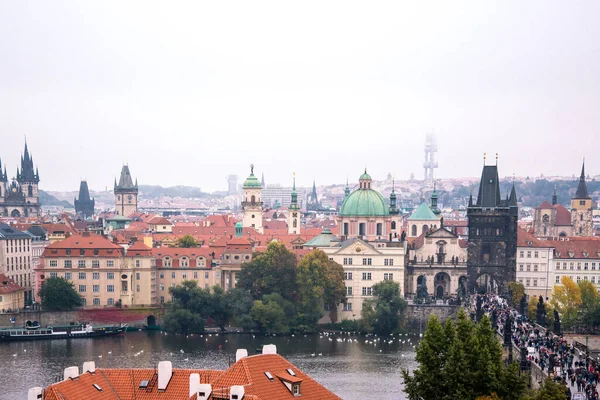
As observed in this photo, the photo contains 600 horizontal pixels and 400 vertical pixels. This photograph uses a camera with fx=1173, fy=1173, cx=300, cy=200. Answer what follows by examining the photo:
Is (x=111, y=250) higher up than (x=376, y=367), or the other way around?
(x=111, y=250)

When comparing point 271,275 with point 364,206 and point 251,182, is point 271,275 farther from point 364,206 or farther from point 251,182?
point 251,182

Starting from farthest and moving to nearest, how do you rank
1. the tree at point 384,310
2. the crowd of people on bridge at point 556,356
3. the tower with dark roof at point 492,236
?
the tower with dark roof at point 492,236 < the tree at point 384,310 < the crowd of people on bridge at point 556,356

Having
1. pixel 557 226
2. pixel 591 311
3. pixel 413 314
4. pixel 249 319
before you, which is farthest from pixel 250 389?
pixel 557 226

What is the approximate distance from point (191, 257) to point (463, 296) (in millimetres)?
28369

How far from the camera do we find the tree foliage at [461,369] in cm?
4550

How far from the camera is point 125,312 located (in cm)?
10906

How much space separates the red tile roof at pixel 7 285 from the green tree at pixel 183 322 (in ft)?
52.3

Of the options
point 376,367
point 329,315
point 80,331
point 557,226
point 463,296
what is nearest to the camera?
point 376,367

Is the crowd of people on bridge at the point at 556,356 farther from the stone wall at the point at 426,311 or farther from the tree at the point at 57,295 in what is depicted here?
the tree at the point at 57,295

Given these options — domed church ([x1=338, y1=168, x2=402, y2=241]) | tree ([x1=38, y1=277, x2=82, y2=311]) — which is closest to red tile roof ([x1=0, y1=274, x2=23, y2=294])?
tree ([x1=38, y1=277, x2=82, y2=311])

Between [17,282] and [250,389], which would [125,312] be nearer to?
[17,282]

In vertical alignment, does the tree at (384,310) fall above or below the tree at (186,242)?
below

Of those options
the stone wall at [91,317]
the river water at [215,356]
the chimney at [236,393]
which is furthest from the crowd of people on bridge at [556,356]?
the stone wall at [91,317]

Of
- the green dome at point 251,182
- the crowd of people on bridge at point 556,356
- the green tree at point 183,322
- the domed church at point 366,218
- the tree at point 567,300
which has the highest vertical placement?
the green dome at point 251,182
